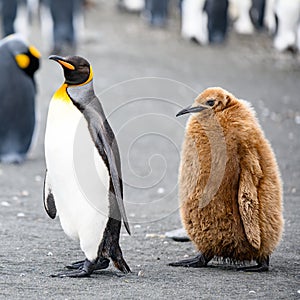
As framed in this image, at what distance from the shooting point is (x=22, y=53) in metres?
7.28

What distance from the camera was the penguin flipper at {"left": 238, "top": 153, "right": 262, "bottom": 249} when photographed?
12.7 feet

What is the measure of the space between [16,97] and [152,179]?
1.49 meters

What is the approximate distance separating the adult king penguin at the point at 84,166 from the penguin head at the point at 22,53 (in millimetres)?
3566

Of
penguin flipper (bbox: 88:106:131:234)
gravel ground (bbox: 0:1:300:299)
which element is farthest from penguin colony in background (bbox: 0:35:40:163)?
penguin flipper (bbox: 88:106:131:234)

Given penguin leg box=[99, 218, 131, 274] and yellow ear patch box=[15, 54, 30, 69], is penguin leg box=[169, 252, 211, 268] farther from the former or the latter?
yellow ear patch box=[15, 54, 30, 69]

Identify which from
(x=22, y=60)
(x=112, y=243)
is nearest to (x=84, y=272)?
(x=112, y=243)

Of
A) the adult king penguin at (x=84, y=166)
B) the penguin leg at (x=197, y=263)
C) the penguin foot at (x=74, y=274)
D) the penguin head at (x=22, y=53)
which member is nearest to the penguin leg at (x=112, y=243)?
the adult king penguin at (x=84, y=166)

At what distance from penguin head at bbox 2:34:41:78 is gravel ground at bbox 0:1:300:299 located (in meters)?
0.82

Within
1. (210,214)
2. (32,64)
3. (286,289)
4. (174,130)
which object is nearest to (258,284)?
(286,289)

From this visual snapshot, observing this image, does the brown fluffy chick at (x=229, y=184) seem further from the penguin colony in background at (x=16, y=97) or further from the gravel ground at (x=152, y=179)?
the penguin colony in background at (x=16, y=97)

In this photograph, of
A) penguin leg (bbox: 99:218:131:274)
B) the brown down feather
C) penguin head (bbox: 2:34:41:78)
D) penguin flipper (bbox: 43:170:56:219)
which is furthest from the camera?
penguin head (bbox: 2:34:41:78)

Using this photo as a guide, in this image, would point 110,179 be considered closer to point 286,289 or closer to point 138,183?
point 286,289

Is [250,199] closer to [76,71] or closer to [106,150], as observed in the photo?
[106,150]

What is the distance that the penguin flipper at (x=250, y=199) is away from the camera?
388cm
